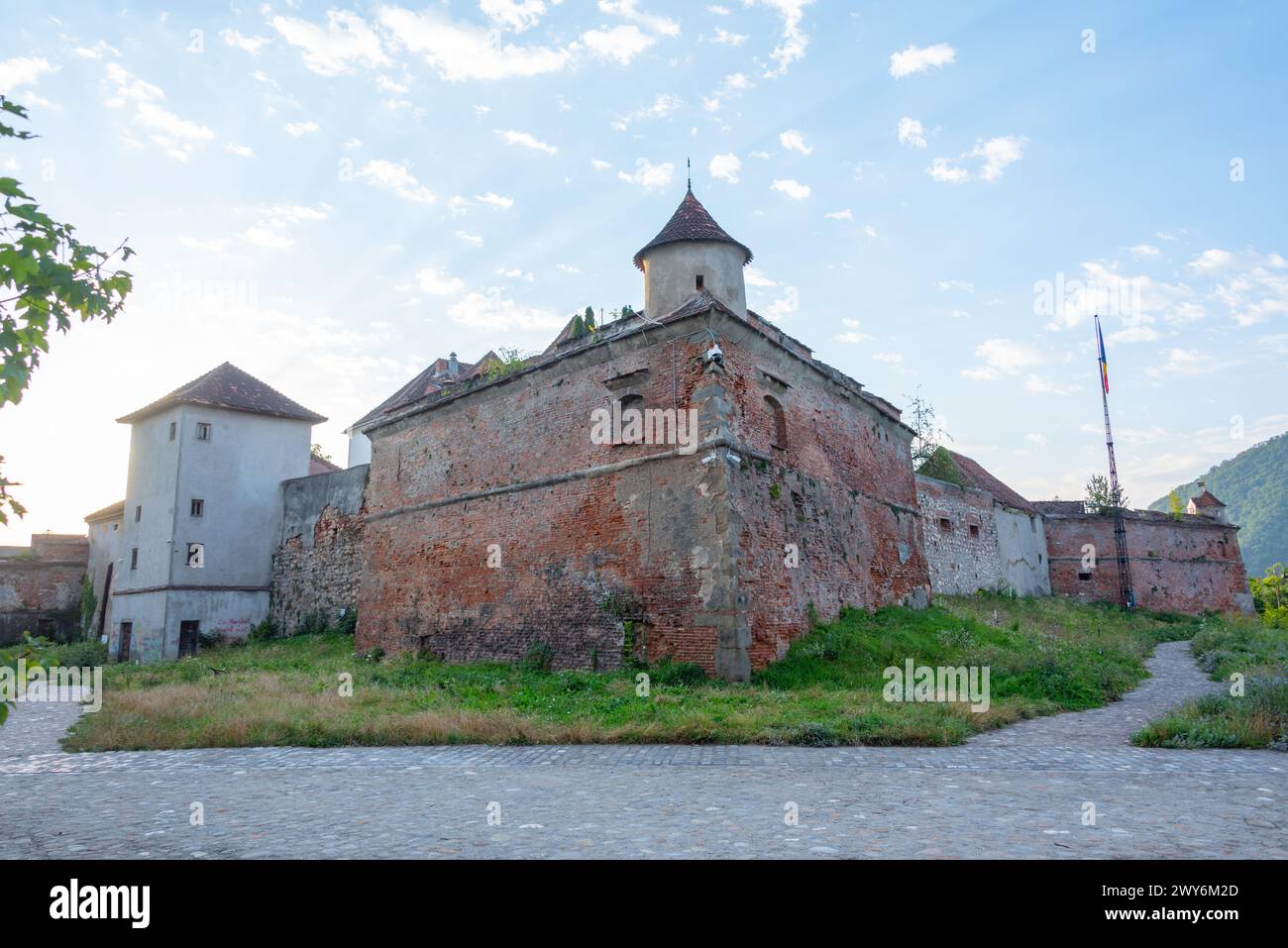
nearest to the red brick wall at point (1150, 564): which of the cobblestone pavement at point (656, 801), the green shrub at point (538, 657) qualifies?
the green shrub at point (538, 657)

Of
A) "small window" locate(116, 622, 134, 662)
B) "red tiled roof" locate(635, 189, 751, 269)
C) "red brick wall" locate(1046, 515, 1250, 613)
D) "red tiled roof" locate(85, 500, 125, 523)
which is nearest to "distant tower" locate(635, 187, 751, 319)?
"red tiled roof" locate(635, 189, 751, 269)

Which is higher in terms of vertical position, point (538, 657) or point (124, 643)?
point (124, 643)

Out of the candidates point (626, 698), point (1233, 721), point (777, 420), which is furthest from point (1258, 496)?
point (626, 698)

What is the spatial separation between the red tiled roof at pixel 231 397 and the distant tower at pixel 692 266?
1737 centimetres

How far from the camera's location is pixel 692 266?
16641 millimetres

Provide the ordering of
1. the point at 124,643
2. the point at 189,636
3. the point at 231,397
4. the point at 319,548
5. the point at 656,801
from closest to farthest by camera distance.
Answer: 1. the point at 656,801
2. the point at 189,636
3. the point at 319,548
4. the point at 124,643
5. the point at 231,397

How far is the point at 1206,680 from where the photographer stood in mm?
15273

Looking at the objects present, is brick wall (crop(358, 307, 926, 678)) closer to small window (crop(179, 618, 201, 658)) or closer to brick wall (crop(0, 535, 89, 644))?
small window (crop(179, 618, 201, 658))

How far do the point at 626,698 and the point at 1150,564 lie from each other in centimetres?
3382

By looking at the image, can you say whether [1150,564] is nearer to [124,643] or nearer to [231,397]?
[231,397]

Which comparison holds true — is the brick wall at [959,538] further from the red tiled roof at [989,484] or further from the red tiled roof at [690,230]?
the red tiled roof at [690,230]
